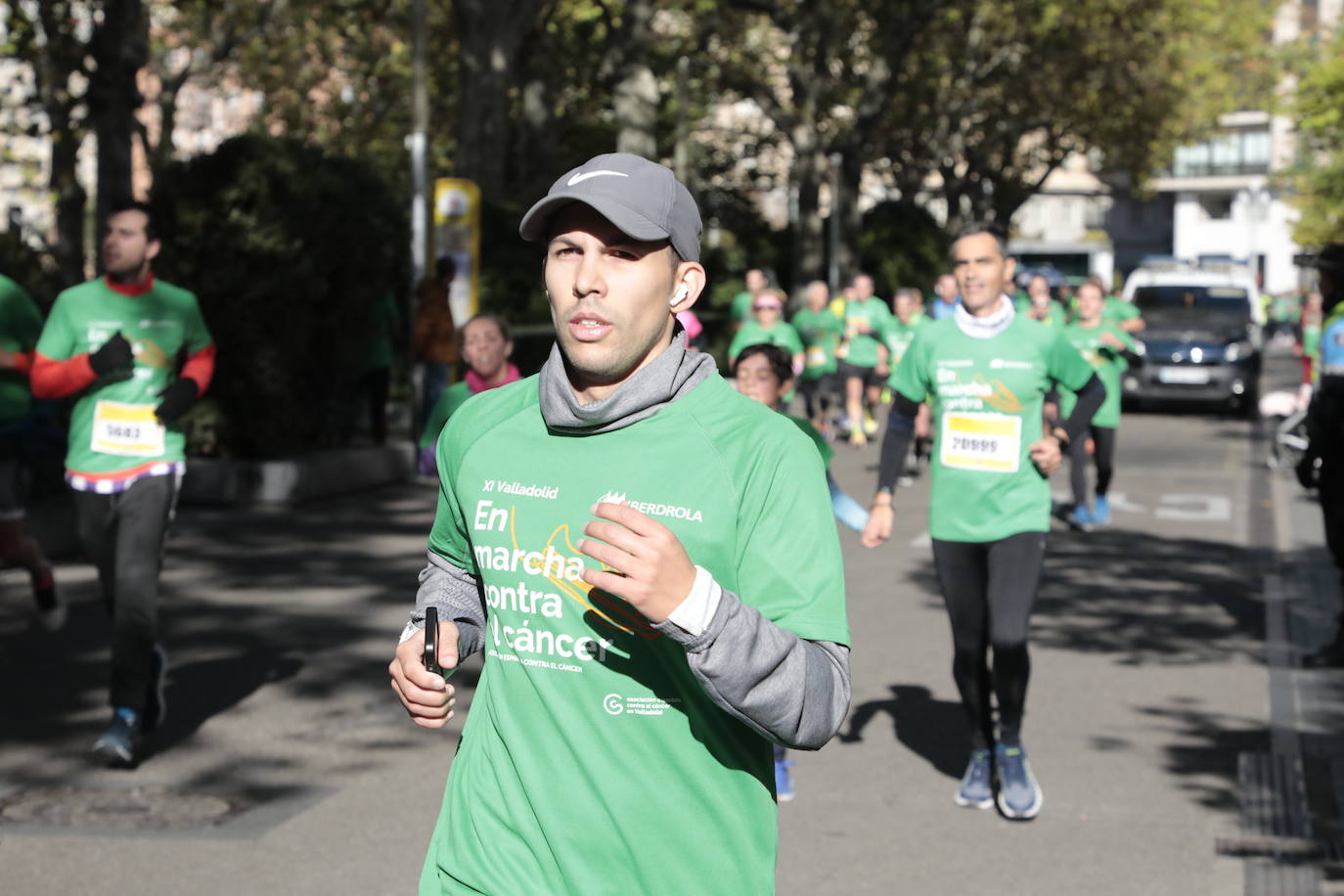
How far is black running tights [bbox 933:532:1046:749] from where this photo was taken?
662cm

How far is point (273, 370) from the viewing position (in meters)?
15.6

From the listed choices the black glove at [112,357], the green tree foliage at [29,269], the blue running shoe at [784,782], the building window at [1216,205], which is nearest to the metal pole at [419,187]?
the green tree foliage at [29,269]

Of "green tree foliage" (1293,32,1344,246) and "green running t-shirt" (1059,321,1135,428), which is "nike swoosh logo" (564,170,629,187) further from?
"green tree foliage" (1293,32,1344,246)

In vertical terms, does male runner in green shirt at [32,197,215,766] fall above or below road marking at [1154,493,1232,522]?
above

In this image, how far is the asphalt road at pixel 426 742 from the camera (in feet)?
19.4

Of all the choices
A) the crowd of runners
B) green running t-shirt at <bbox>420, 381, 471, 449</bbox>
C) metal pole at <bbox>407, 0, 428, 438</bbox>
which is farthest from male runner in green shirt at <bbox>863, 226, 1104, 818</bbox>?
metal pole at <bbox>407, 0, 428, 438</bbox>

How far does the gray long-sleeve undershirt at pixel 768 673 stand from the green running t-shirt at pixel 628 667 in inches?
3.8

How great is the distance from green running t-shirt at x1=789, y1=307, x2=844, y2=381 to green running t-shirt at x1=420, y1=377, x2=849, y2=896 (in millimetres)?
17396

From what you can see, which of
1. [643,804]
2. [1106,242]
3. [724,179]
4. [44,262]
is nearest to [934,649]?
[643,804]

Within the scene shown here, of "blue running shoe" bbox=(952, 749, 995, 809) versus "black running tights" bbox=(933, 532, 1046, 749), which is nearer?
"black running tights" bbox=(933, 532, 1046, 749)

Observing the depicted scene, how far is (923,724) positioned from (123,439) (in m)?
3.37

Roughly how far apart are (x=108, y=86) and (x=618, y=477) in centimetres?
1313

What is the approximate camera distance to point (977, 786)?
6.73 meters

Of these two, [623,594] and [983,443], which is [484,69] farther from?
[623,594]
